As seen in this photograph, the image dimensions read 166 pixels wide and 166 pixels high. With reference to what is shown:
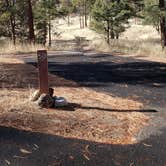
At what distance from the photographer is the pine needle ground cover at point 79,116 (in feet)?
21.9

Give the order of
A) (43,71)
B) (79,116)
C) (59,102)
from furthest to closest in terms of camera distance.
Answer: (43,71)
(59,102)
(79,116)

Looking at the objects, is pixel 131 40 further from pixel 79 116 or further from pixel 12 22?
pixel 79 116

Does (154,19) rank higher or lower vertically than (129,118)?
higher

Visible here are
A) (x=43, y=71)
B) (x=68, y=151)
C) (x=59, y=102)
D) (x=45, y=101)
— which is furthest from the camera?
(x=43, y=71)

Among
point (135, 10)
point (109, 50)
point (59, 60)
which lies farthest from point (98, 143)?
point (135, 10)

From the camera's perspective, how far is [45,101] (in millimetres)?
7926

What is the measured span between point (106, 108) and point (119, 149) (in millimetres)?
2454

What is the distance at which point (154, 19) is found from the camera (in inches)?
1060

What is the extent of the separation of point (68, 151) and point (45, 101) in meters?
2.29

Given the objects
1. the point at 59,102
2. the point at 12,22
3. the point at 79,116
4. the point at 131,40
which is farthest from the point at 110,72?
the point at 131,40

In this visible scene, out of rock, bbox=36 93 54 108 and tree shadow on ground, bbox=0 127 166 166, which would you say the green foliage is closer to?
rock, bbox=36 93 54 108

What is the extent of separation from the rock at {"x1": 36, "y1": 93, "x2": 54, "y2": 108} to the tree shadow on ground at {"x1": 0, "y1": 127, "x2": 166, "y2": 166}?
56.3 inches

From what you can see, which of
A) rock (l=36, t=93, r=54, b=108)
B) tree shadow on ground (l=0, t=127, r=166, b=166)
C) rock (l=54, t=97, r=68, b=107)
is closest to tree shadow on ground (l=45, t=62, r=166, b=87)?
rock (l=54, t=97, r=68, b=107)

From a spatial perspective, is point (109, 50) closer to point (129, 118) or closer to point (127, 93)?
point (127, 93)
